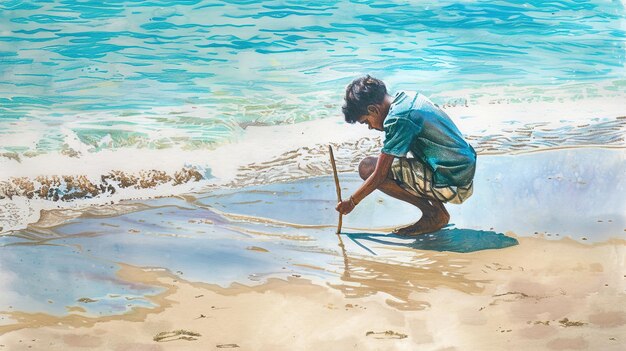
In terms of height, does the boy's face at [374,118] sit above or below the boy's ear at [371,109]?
below

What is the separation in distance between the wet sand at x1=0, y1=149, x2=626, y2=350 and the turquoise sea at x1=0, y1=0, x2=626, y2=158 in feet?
0.89

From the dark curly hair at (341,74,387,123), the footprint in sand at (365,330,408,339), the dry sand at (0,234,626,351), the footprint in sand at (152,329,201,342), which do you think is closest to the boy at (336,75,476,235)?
the dark curly hair at (341,74,387,123)

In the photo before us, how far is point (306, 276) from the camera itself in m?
2.95

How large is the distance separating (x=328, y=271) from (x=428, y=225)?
424 mm

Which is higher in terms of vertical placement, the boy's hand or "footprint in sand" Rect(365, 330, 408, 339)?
the boy's hand

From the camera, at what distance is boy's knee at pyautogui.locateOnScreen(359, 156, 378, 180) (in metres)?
3.08

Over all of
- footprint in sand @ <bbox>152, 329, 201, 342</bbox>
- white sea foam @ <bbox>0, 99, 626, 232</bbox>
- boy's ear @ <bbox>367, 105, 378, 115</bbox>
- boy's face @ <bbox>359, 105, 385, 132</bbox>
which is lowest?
footprint in sand @ <bbox>152, 329, 201, 342</bbox>

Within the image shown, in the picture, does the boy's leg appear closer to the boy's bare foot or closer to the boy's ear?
the boy's bare foot

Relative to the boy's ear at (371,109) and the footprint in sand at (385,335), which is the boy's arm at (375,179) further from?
the footprint in sand at (385,335)

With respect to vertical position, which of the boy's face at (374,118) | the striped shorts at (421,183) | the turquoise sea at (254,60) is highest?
the turquoise sea at (254,60)

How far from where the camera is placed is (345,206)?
303cm

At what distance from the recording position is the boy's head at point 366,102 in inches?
120

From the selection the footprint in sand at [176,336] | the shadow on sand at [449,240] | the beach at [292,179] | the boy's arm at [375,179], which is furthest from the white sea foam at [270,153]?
the footprint in sand at [176,336]

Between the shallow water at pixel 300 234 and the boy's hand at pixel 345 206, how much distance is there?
73 mm
